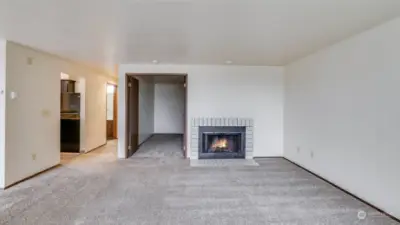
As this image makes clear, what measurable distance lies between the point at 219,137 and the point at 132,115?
83.9 inches

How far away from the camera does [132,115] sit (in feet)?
22.3

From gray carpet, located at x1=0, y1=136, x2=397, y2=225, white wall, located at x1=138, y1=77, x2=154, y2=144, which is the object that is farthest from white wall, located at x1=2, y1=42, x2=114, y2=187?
white wall, located at x1=138, y1=77, x2=154, y2=144

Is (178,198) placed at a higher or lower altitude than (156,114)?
lower

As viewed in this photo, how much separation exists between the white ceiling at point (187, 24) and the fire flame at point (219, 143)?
2.23m

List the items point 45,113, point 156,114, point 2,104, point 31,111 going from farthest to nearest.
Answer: point 156,114, point 45,113, point 31,111, point 2,104

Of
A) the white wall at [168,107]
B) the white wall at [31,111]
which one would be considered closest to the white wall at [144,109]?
the white wall at [168,107]

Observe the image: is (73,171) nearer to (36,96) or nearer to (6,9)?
(36,96)

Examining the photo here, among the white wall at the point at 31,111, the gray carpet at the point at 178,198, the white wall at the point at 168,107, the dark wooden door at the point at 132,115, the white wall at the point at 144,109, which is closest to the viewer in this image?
the gray carpet at the point at 178,198

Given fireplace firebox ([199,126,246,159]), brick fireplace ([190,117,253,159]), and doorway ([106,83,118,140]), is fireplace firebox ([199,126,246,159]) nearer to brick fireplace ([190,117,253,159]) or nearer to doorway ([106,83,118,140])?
brick fireplace ([190,117,253,159])

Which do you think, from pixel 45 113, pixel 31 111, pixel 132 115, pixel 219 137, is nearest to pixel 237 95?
pixel 219 137

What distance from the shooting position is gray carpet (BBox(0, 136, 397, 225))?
2992 mm

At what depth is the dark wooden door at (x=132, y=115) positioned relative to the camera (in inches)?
251

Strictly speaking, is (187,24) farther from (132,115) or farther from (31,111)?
(132,115)

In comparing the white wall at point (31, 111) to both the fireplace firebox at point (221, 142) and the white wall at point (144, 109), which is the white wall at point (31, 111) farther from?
the fireplace firebox at point (221, 142)
